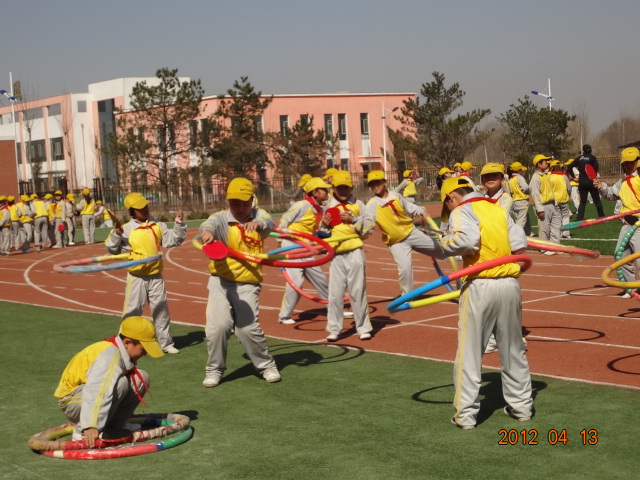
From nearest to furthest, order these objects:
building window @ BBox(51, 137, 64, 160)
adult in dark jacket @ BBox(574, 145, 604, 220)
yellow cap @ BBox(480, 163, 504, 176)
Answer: yellow cap @ BBox(480, 163, 504, 176)
adult in dark jacket @ BBox(574, 145, 604, 220)
building window @ BBox(51, 137, 64, 160)

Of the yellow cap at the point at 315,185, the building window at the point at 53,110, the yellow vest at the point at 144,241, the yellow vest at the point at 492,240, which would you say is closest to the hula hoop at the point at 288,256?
the yellow cap at the point at 315,185

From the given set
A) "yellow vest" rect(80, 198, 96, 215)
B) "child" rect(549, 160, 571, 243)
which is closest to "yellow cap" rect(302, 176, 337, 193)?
"child" rect(549, 160, 571, 243)

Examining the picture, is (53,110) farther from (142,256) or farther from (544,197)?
(142,256)

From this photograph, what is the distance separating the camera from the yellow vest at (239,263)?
1062 centimetres

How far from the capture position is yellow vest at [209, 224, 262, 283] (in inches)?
418

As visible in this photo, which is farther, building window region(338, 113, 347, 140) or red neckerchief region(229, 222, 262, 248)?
building window region(338, 113, 347, 140)

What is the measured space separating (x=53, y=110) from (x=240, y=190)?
3582 inches

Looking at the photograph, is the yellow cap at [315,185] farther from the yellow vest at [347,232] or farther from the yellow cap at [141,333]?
the yellow cap at [141,333]

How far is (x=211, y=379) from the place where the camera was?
1080 centimetres

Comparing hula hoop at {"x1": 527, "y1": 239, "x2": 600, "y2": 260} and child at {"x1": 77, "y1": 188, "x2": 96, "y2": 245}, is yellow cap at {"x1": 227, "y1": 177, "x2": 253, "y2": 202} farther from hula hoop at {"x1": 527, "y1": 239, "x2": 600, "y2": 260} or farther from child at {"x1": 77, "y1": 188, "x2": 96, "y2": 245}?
child at {"x1": 77, "y1": 188, "x2": 96, "y2": 245}

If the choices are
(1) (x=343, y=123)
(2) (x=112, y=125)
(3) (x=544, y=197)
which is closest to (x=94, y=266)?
(3) (x=544, y=197)

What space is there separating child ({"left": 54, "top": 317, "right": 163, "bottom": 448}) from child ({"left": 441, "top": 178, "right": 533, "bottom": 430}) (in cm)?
271

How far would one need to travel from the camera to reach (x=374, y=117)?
261ft

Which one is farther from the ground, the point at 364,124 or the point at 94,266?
the point at 364,124
